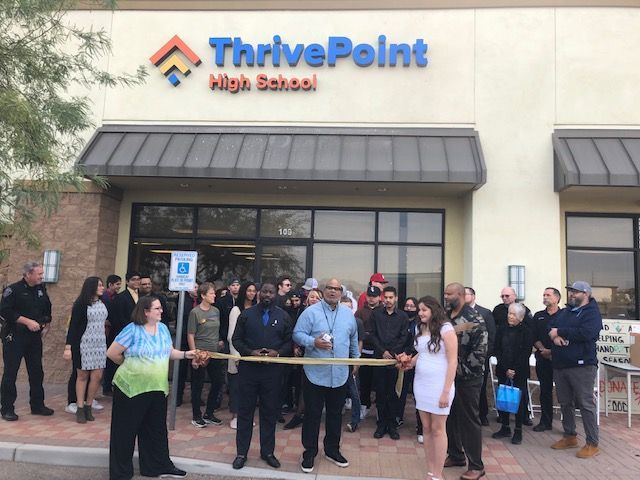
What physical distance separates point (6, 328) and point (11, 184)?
6.97 ft

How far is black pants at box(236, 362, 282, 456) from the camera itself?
5.25 m

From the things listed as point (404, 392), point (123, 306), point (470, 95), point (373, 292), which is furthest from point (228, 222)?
point (470, 95)

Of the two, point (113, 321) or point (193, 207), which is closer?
point (113, 321)

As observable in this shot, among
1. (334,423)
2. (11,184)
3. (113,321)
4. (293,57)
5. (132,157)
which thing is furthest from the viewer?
(293,57)

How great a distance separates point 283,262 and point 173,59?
15.0 feet

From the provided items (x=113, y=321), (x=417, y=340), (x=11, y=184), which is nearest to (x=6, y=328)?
(x=113, y=321)

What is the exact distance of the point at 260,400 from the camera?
536 cm

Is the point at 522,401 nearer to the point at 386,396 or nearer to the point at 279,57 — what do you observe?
the point at 386,396

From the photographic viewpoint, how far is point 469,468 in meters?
5.12

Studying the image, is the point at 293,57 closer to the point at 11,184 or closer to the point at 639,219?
the point at 11,184

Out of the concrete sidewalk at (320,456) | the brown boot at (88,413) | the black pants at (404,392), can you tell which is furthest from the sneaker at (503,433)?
the brown boot at (88,413)

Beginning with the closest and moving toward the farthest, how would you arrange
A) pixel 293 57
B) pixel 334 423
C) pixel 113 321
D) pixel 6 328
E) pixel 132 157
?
pixel 334 423 < pixel 6 328 < pixel 113 321 < pixel 132 157 < pixel 293 57

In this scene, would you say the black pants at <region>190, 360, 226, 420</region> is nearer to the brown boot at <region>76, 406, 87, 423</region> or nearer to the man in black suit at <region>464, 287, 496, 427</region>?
the brown boot at <region>76, 406, 87, 423</region>

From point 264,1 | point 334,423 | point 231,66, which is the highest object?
point 264,1
